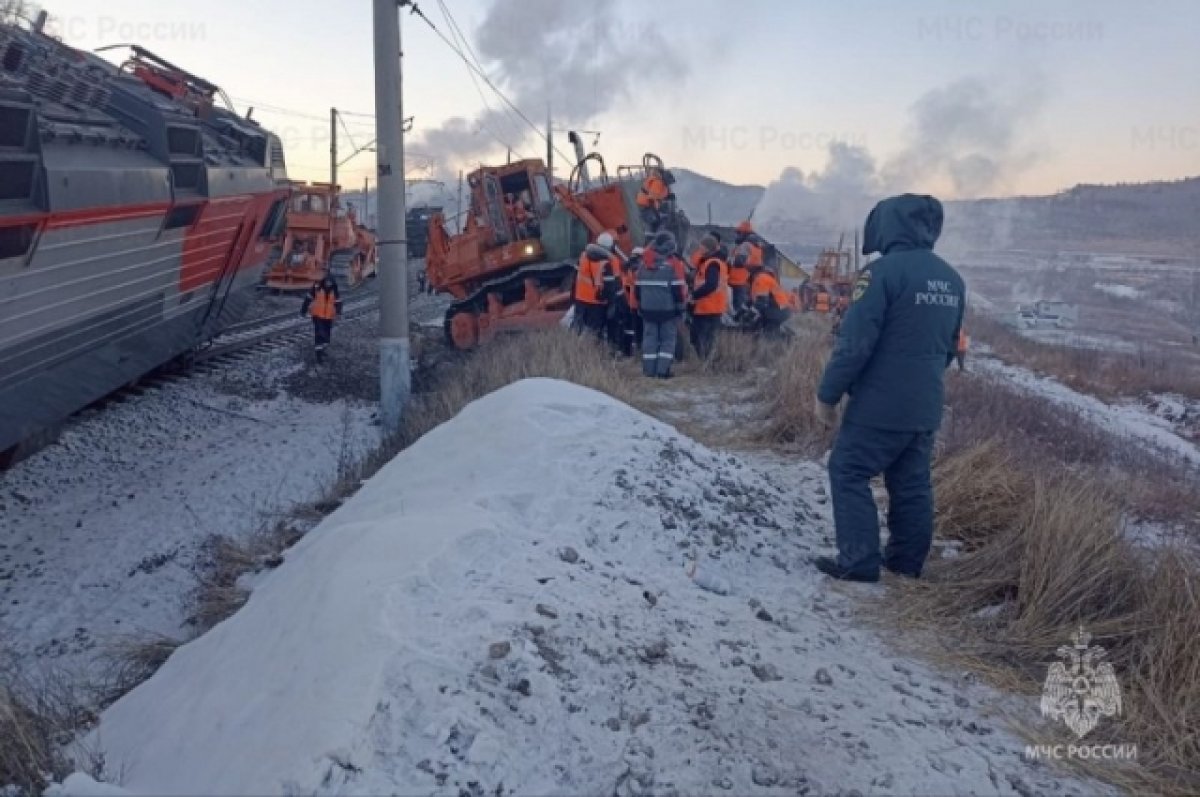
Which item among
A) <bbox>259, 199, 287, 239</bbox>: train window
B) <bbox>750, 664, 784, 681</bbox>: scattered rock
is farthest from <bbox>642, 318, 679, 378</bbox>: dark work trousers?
<bbox>750, 664, 784, 681</bbox>: scattered rock

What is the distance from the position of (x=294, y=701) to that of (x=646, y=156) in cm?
1227

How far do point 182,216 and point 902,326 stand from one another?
7369mm

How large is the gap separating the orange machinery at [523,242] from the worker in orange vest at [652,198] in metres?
0.13

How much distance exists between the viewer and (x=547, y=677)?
2852 millimetres

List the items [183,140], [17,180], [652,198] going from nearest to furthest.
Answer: [17,180] < [183,140] < [652,198]

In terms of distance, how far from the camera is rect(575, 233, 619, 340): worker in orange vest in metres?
10.5

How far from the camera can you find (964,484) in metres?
5.12

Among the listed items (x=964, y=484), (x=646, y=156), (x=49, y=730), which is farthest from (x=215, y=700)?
(x=646, y=156)

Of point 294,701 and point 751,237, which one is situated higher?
point 751,237

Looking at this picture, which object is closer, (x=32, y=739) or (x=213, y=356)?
(x=32, y=739)

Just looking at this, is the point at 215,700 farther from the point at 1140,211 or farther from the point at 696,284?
the point at 1140,211

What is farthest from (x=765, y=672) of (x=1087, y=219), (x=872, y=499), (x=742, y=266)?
(x=1087, y=219)

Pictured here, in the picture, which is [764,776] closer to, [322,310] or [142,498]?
[142,498]

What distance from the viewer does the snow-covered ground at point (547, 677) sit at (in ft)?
8.36
